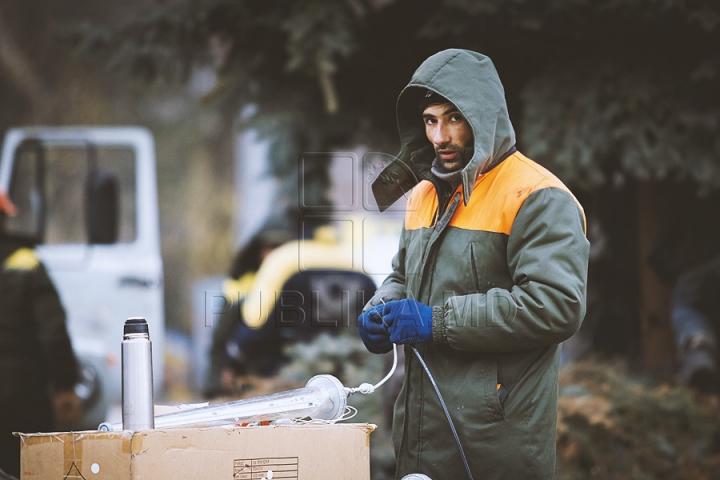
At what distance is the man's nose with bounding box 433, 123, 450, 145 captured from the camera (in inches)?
118

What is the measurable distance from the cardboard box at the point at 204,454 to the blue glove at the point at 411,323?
353 millimetres

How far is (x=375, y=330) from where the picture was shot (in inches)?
112

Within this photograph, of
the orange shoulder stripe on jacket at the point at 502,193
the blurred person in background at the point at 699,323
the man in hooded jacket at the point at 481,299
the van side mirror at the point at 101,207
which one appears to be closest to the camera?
the man in hooded jacket at the point at 481,299

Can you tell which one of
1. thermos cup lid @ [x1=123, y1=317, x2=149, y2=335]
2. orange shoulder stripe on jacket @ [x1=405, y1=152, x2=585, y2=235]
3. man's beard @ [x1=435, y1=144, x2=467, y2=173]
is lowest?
thermos cup lid @ [x1=123, y1=317, x2=149, y2=335]

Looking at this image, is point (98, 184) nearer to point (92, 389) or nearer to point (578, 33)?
point (92, 389)

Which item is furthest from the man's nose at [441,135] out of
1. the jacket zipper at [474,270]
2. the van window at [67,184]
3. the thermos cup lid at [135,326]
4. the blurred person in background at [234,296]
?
the blurred person in background at [234,296]

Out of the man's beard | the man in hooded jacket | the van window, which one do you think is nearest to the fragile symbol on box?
the man in hooded jacket

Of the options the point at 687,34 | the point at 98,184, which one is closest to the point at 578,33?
the point at 687,34

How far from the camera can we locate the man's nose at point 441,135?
2992mm

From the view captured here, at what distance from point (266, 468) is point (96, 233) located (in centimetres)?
492

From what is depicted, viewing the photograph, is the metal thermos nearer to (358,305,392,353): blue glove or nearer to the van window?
(358,305,392,353): blue glove

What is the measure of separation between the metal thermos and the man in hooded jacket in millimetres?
746

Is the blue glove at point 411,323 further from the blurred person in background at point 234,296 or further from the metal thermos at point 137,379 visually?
the blurred person in background at point 234,296

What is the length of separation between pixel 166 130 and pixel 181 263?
12.0 ft
